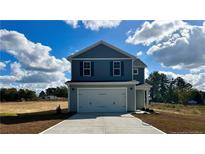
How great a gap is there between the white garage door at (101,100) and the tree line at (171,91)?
117 feet

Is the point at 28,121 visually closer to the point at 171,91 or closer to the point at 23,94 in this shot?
the point at 23,94

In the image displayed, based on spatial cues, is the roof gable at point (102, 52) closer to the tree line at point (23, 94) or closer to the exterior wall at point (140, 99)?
the exterior wall at point (140, 99)

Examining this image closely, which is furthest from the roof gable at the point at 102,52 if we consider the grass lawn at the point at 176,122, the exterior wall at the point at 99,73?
the grass lawn at the point at 176,122

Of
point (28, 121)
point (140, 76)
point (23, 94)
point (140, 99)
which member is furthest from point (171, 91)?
point (28, 121)

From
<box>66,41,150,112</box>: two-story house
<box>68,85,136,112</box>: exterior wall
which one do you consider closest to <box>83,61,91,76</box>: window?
<box>66,41,150,112</box>: two-story house

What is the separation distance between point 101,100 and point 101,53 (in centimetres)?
410

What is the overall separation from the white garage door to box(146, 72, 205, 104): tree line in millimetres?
35786

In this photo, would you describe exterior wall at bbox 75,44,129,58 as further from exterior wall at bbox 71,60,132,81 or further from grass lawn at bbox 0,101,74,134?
grass lawn at bbox 0,101,74,134

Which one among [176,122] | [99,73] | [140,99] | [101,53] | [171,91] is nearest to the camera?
[176,122]

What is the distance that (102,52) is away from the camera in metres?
23.6

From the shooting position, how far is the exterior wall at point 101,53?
2353cm
